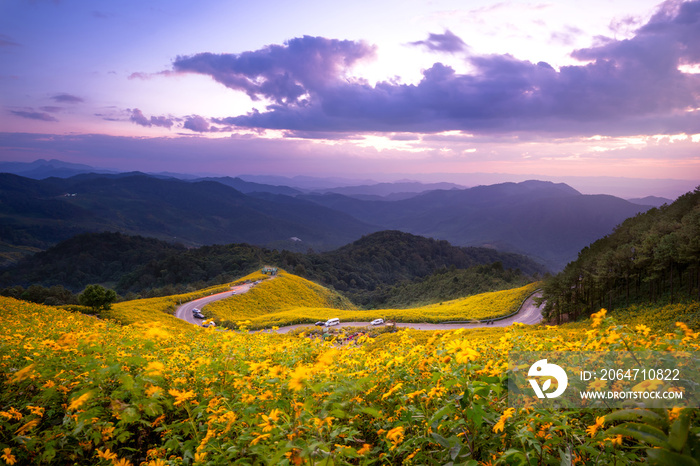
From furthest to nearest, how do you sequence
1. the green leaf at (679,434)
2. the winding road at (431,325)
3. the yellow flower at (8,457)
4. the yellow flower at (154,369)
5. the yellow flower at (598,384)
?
the winding road at (431,325) < the yellow flower at (154,369) < the yellow flower at (8,457) < the yellow flower at (598,384) < the green leaf at (679,434)

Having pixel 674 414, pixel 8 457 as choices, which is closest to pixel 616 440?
pixel 674 414

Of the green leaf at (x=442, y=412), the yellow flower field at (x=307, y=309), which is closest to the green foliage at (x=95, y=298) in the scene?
the yellow flower field at (x=307, y=309)

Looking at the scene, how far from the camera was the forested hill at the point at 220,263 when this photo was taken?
88.2 m

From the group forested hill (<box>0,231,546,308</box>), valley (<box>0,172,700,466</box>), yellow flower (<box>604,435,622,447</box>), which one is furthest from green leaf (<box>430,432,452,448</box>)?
forested hill (<box>0,231,546,308</box>)

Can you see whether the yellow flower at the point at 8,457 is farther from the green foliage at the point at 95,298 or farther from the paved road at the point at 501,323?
the paved road at the point at 501,323

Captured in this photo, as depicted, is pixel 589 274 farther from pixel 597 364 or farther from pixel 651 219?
pixel 597 364

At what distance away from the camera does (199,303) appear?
43406 mm

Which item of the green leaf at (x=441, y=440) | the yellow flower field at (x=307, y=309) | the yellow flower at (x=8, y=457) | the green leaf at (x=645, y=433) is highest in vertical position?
the green leaf at (x=645, y=433)

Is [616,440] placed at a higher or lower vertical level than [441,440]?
higher

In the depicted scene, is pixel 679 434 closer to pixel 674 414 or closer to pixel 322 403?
pixel 674 414

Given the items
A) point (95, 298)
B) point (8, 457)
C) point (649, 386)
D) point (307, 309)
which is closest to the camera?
point (649, 386)
